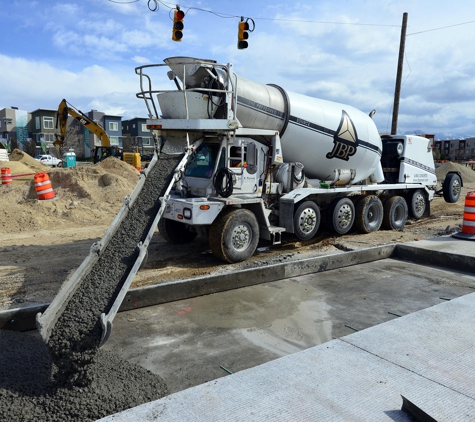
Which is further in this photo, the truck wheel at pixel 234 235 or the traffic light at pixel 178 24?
the traffic light at pixel 178 24

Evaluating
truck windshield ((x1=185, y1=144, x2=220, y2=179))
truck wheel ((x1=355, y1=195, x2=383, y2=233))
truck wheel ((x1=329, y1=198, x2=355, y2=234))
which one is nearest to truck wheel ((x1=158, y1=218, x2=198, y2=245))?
truck windshield ((x1=185, y1=144, x2=220, y2=179))

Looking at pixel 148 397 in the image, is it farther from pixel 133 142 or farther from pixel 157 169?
pixel 133 142

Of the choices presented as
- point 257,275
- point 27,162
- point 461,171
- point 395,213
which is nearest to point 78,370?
point 257,275

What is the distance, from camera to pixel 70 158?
3108 cm

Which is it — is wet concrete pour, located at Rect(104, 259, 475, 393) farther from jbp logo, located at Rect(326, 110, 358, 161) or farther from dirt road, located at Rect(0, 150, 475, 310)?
jbp logo, located at Rect(326, 110, 358, 161)

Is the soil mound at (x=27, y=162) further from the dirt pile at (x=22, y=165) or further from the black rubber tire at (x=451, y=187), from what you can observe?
the black rubber tire at (x=451, y=187)

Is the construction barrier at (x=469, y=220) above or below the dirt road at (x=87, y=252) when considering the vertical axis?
above

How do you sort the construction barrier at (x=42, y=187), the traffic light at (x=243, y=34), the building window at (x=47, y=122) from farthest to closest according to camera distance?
1. the building window at (x=47, y=122)
2. the construction barrier at (x=42, y=187)
3. the traffic light at (x=243, y=34)

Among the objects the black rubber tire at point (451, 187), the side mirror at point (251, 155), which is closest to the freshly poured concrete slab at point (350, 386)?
the side mirror at point (251, 155)

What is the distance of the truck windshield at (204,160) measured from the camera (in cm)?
816

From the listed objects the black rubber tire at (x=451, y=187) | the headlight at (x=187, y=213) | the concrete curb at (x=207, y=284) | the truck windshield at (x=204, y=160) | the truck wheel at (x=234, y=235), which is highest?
the truck windshield at (x=204, y=160)

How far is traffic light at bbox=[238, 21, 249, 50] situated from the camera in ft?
37.2

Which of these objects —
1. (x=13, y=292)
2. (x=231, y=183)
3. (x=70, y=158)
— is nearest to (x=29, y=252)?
(x=13, y=292)

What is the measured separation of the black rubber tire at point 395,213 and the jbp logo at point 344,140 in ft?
7.56
